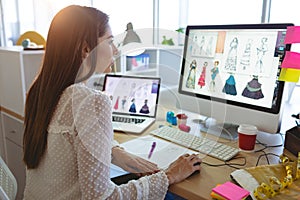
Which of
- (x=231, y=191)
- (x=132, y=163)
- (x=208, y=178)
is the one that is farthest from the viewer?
(x=132, y=163)

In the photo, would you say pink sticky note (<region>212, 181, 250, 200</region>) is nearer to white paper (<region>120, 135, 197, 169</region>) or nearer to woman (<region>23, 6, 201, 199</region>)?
woman (<region>23, 6, 201, 199</region>)

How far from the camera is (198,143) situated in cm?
113

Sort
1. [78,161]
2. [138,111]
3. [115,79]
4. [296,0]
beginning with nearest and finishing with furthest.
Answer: [78,161]
[138,111]
[115,79]
[296,0]

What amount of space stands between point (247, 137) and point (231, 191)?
1.18 feet

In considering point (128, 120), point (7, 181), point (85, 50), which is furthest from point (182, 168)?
point (7, 181)

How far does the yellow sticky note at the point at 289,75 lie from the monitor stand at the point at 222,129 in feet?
1.05

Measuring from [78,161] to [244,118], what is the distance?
718 mm

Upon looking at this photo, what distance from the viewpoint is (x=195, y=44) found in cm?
138

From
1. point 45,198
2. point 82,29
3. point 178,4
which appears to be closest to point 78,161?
point 45,198

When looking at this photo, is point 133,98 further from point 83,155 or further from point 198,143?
point 83,155

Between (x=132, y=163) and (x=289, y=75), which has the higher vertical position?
(x=289, y=75)

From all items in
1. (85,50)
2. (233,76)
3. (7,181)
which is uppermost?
(85,50)

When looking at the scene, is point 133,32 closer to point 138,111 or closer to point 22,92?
point 138,111

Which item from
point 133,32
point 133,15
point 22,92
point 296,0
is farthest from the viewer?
point 133,15
